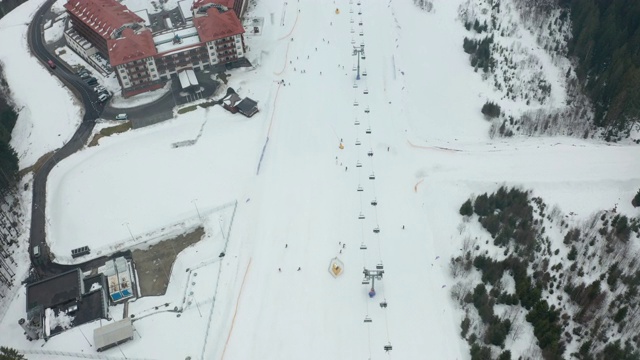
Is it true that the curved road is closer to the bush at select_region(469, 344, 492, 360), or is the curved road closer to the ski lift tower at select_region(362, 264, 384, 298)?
the ski lift tower at select_region(362, 264, 384, 298)

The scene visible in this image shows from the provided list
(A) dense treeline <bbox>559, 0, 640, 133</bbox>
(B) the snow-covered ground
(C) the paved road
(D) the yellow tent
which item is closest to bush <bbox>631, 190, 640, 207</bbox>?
(B) the snow-covered ground

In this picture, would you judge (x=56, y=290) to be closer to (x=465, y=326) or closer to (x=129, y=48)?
(x=129, y=48)

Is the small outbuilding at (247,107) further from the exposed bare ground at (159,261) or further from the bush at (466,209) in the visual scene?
the bush at (466,209)

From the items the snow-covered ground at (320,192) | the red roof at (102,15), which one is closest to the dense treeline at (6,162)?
the snow-covered ground at (320,192)

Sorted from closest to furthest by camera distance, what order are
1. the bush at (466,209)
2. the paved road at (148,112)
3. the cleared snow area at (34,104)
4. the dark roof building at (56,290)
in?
the dark roof building at (56,290) < the bush at (466,209) < the cleared snow area at (34,104) < the paved road at (148,112)

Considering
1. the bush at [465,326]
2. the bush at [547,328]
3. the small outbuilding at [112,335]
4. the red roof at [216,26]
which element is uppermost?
the red roof at [216,26]

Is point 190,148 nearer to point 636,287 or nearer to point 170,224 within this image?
point 170,224

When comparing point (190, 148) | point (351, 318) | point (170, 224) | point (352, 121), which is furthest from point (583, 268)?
point (190, 148)
